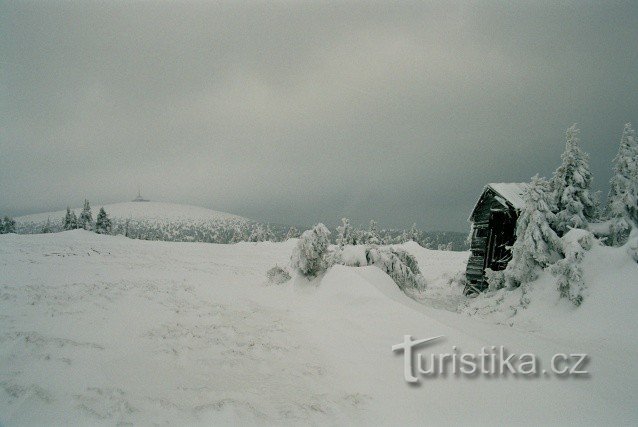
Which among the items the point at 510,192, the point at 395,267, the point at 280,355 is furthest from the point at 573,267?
the point at 280,355

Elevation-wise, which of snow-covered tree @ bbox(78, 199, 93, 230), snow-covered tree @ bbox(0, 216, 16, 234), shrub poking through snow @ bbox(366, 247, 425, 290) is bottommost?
snow-covered tree @ bbox(0, 216, 16, 234)

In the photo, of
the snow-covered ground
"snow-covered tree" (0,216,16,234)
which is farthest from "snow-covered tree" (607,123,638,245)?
A: "snow-covered tree" (0,216,16,234)

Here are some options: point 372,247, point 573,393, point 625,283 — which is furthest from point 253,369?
point 625,283

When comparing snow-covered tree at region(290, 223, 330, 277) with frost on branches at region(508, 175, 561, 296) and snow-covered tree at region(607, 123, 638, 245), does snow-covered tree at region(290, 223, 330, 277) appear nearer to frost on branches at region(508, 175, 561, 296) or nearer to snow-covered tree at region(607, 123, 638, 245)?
frost on branches at region(508, 175, 561, 296)

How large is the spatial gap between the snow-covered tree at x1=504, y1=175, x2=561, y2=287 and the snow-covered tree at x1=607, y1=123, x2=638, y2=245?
98.1 inches

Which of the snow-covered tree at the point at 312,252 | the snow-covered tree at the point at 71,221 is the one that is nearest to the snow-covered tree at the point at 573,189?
the snow-covered tree at the point at 312,252

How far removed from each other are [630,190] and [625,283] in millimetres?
5114

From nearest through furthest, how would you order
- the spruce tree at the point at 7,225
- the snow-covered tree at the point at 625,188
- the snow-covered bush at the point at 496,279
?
the snow-covered tree at the point at 625,188 < the snow-covered bush at the point at 496,279 < the spruce tree at the point at 7,225

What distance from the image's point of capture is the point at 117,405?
15.8ft

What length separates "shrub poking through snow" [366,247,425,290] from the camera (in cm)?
1730

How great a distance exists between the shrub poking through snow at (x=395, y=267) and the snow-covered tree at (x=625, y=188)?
9416 millimetres

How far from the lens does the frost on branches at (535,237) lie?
14766 mm

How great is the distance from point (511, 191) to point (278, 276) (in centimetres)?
1626

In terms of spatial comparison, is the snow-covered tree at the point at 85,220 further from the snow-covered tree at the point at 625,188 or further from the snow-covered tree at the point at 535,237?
the snow-covered tree at the point at 625,188
